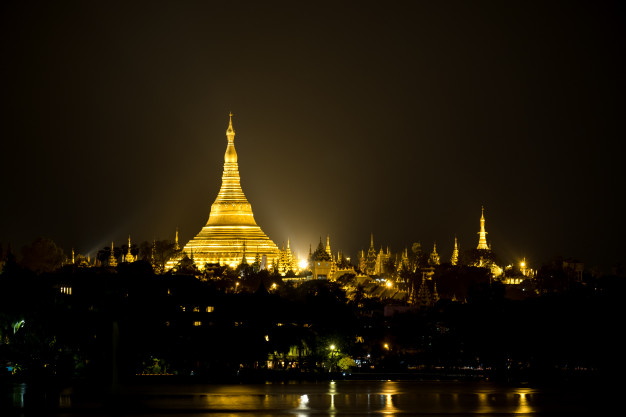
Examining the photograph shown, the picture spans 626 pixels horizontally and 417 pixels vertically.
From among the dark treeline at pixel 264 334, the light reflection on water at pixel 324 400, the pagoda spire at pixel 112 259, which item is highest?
the pagoda spire at pixel 112 259

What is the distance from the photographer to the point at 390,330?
108000 mm

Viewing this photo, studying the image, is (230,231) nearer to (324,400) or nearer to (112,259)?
(112,259)

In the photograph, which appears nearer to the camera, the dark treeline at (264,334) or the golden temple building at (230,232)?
the dark treeline at (264,334)

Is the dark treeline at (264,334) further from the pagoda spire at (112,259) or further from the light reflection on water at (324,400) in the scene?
the pagoda spire at (112,259)

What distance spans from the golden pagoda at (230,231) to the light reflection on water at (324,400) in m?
74.4

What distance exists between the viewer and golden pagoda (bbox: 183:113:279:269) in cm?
17025

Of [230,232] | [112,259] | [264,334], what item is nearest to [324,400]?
[264,334]

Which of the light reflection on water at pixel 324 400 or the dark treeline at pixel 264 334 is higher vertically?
the dark treeline at pixel 264 334

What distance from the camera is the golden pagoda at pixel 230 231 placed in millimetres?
170250

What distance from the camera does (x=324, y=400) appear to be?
85312 mm

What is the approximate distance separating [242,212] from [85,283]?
68.2 m

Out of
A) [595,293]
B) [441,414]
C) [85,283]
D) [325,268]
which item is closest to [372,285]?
[325,268]

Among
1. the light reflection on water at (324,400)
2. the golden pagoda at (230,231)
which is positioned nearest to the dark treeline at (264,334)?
the light reflection on water at (324,400)

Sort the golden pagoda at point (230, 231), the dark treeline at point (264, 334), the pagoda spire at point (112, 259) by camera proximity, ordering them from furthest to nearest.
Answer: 1. the golden pagoda at point (230, 231)
2. the pagoda spire at point (112, 259)
3. the dark treeline at point (264, 334)
